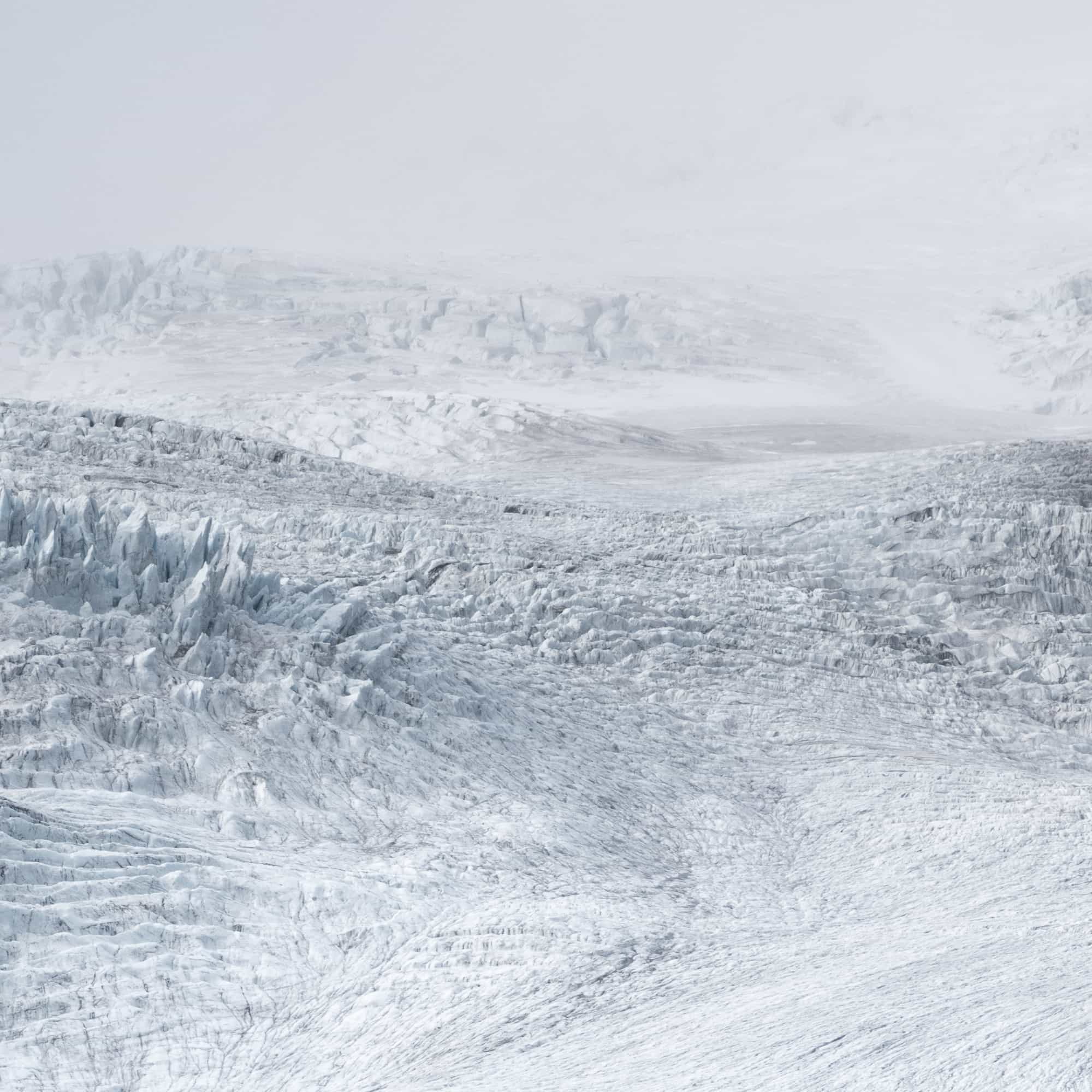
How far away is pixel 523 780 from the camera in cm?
1265

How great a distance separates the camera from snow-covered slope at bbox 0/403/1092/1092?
8.13 meters

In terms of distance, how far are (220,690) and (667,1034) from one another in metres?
5.68

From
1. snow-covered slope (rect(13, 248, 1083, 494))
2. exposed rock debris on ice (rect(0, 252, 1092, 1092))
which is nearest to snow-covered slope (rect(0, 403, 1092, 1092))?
exposed rock debris on ice (rect(0, 252, 1092, 1092))

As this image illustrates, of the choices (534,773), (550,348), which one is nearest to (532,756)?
(534,773)

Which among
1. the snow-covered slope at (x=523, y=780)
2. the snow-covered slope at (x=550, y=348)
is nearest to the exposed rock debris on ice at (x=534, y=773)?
the snow-covered slope at (x=523, y=780)

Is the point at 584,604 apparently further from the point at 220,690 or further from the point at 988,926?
the point at 988,926

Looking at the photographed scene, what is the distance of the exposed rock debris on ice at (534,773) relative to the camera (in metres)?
8.13

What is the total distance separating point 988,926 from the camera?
9922 millimetres

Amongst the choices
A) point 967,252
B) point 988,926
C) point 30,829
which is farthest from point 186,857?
point 967,252

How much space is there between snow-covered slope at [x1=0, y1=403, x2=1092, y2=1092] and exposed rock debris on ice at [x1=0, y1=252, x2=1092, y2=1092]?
4 centimetres

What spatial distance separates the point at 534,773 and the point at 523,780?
0.22 metres

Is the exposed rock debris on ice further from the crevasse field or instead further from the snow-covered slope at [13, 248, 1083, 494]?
the snow-covered slope at [13, 248, 1083, 494]

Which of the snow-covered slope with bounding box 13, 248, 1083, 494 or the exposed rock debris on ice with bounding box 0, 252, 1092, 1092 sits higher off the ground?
the snow-covered slope with bounding box 13, 248, 1083, 494

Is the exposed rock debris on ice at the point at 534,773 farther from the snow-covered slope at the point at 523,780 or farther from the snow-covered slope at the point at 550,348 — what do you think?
the snow-covered slope at the point at 550,348
